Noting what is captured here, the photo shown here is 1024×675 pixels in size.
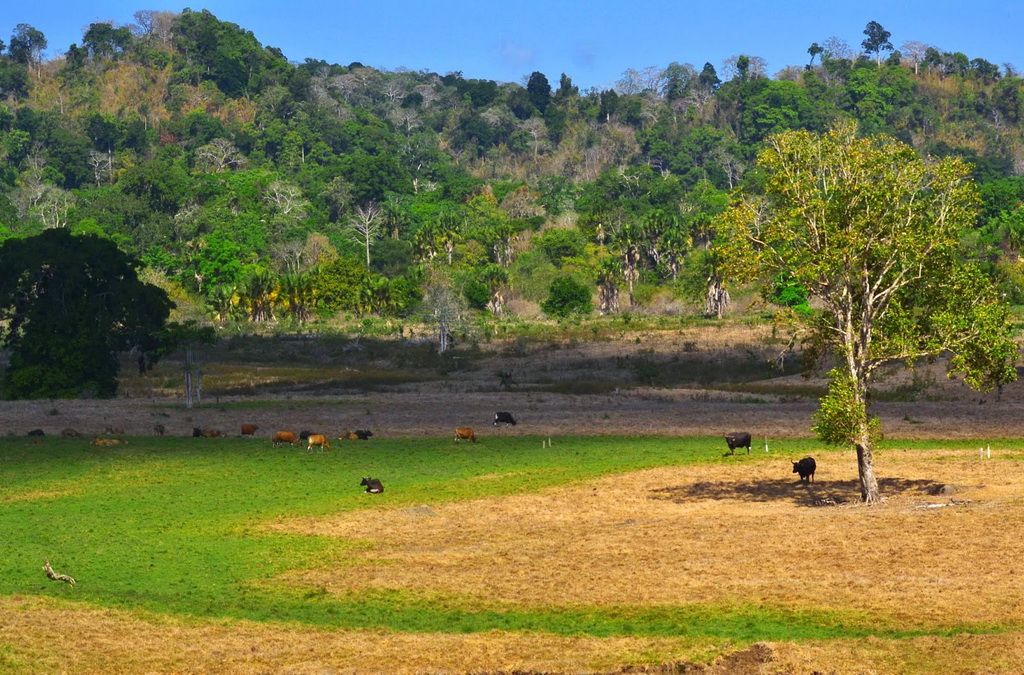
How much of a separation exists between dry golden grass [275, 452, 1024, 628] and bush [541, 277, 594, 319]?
329 ft

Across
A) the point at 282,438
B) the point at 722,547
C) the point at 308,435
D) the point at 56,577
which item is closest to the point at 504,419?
the point at 308,435

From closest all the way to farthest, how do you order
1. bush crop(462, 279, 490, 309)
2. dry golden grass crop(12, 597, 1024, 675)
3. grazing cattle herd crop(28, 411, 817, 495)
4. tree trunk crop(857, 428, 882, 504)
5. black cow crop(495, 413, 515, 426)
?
dry golden grass crop(12, 597, 1024, 675) → tree trunk crop(857, 428, 882, 504) → grazing cattle herd crop(28, 411, 817, 495) → black cow crop(495, 413, 515, 426) → bush crop(462, 279, 490, 309)

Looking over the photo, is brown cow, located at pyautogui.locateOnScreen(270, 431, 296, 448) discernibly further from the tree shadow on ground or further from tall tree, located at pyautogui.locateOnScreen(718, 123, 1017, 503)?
tall tree, located at pyautogui.locateOnScreen(718, 123, 1017, 503)

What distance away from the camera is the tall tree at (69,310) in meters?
79.9

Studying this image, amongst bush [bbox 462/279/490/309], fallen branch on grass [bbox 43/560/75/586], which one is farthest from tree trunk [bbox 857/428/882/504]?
bush [bbox 462/279/490/309]

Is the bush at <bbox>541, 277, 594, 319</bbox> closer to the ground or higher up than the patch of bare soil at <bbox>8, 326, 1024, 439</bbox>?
higher up

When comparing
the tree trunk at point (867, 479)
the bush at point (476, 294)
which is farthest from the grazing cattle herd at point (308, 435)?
the bush at point (476, 294)

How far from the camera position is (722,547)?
3644 cm

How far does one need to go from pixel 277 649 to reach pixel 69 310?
57.0 metres

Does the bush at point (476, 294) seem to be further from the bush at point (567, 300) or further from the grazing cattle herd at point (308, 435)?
the grazing cattle herd at point (308, 435)

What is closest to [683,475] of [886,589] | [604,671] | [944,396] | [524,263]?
[886,589]

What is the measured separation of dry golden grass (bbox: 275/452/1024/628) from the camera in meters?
30.9

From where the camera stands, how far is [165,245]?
191m

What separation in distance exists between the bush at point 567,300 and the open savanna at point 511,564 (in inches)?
3704
